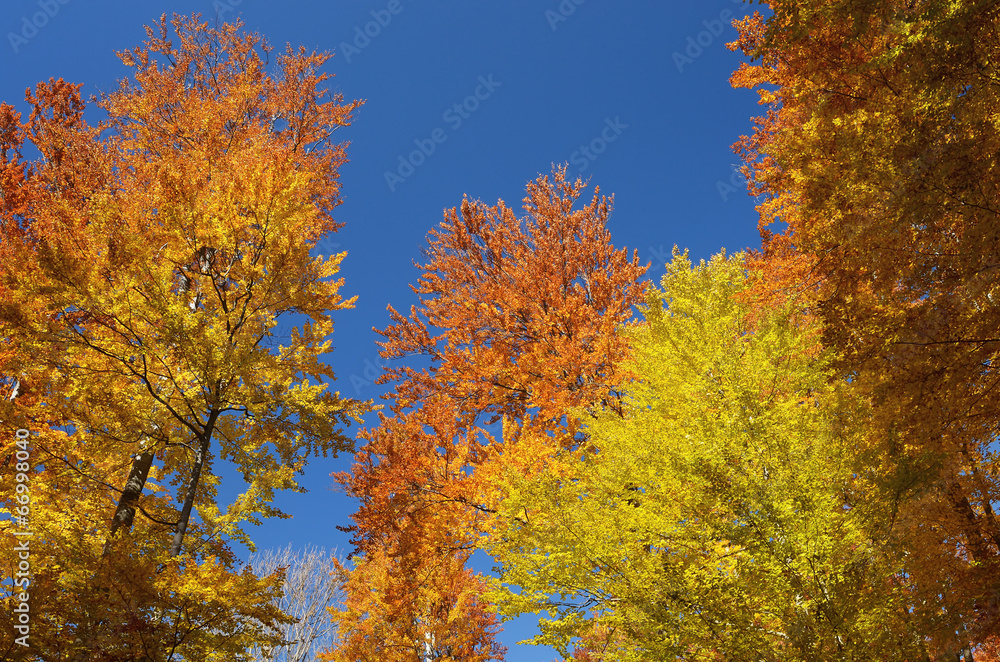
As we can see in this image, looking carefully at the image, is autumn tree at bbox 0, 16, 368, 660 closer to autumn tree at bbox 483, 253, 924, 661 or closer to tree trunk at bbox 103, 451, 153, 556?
tree trunk at bbox 103, 451, 153, 556

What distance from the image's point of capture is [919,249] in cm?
434

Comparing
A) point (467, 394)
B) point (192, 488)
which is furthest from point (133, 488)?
point (467, 394)

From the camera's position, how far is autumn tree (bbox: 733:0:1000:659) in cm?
382

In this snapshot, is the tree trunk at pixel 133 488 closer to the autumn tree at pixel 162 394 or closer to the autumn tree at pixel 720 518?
the autumn tree at pixel 162 394

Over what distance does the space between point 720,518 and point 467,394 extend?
267 inches

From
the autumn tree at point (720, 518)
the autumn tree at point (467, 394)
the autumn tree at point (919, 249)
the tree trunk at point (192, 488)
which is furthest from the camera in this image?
the autumn tree at point (467, 394)

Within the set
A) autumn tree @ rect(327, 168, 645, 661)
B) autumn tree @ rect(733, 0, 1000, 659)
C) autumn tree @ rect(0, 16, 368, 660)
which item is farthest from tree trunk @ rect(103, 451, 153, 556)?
autumn tree @ rect(733, 0, 1000, 659)

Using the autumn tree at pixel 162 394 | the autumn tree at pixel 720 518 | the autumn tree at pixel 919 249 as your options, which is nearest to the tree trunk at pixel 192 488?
the autumn tree at pixel 162 394

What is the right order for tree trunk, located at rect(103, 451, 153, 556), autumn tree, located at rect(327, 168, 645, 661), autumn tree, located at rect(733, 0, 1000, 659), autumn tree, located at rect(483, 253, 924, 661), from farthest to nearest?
autumn tree, located at rect(327, 168, 645, 661)
tree trunk, located at rect(103, 451, 153, 556)
autumn tree, located at rect(483, 253, 924, 661)
autumn tree, located at rect(733, 0, 1000, 659)

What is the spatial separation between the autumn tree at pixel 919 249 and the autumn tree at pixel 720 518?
1.38 feet

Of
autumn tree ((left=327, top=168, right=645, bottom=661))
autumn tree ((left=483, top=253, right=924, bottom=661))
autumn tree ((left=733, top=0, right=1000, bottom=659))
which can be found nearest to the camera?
autumn tree ((left=733, top=0, right=1000, bottom=659))

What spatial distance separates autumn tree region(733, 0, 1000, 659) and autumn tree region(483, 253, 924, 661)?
422mm

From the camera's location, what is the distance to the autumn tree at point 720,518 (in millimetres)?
4023

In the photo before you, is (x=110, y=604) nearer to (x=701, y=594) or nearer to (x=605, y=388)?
(x=701, y=594)
